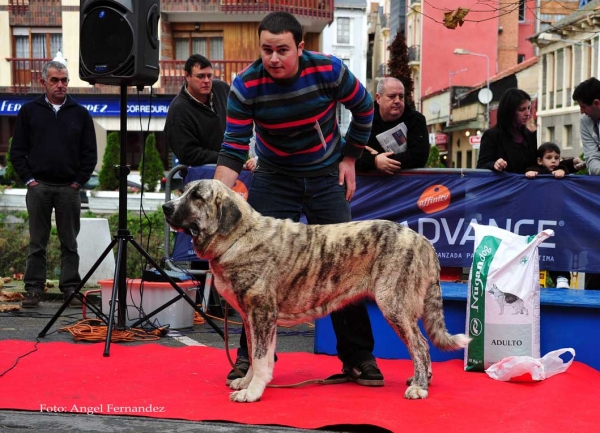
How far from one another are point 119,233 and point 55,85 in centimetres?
272

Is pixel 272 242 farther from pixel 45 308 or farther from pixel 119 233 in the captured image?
pixel 45 308

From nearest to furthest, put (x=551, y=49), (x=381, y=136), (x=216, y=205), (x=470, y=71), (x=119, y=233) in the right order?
(x=216, y=205), (x=119, y=233), (x=381, y=136), (x=551, y=49), (x=470, y=71)

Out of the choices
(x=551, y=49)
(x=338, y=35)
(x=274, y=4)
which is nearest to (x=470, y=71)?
(x=338, y=35)

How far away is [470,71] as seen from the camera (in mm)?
67250

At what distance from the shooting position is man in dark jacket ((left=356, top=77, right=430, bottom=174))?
782 centimetres

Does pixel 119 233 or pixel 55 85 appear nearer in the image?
pixel 119 233

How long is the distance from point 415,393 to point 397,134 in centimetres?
338

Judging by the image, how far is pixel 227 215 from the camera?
16.4ft

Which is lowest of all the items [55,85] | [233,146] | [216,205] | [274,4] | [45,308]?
[45,308]

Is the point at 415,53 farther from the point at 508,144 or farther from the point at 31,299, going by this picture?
the point at 31,299

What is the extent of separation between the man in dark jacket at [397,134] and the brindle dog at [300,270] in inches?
107

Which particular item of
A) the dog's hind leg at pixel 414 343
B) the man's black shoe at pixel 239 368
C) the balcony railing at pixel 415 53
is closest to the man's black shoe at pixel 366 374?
the dog's hind leg at pixel 414 343

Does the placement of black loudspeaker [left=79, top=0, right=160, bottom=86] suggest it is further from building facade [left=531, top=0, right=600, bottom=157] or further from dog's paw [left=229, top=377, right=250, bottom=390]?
building facade [left=531, top=0, right=600, bottom=157]

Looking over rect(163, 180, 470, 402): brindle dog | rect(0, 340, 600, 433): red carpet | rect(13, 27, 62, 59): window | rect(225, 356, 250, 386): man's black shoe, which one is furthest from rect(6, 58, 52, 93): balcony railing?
rect(163, 180, 470, 402): brindle dog
